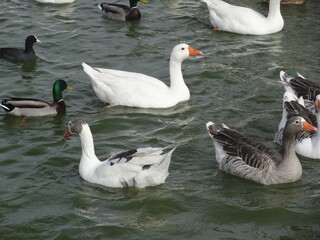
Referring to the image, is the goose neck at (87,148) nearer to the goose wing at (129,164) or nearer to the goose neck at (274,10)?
the goose wing at (129,164)

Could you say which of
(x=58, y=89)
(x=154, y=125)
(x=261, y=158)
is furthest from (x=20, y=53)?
(x=261, y=158)

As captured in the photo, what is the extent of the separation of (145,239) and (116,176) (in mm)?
1339

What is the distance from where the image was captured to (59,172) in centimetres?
1090

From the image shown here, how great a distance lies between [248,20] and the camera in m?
16.6

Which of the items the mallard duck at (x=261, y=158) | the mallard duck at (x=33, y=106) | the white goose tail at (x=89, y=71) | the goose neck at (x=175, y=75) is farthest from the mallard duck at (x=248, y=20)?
the mallard duck at (x=261, y=158)

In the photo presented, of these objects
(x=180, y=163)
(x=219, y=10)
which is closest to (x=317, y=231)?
(x=180, y=163)

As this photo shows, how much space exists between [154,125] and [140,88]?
2.74ft

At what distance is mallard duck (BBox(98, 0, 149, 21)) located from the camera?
57.8ft

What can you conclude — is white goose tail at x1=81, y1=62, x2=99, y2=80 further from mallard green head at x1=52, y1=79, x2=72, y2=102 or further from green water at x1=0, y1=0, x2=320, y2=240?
green water at x1=0, y1=0, x2=320, y2=240

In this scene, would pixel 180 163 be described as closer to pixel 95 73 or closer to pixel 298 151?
pixel 298 151

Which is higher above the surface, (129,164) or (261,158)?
(129,164)

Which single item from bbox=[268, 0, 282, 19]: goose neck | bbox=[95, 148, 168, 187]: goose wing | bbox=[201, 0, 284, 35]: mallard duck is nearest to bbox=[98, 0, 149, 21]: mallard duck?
bbox=[201, 0, 284, 35]: mallard duck

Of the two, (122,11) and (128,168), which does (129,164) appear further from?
(122,11)

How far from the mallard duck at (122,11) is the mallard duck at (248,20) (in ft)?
6.58
